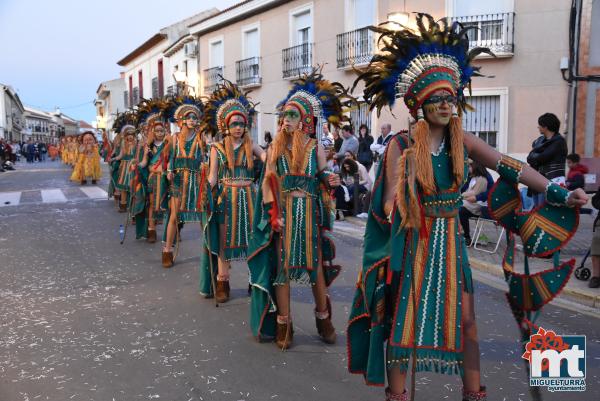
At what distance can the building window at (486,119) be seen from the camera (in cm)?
1529

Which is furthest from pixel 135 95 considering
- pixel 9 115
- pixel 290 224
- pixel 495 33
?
pixel 9 115

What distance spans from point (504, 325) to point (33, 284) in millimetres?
5069

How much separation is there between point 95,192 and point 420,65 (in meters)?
16.5

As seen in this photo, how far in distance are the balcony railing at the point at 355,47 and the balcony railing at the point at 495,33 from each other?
273 centimetres

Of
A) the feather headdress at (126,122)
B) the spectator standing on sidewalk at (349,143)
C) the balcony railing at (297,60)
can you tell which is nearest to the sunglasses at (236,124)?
the spectator standing on sidewalk at (349,143)

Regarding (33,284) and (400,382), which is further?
(33,284)

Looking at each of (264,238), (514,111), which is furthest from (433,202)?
(514,111)

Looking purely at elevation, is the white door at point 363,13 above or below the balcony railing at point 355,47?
above

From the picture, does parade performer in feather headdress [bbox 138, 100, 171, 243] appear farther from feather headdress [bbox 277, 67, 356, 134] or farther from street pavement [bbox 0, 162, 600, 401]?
feather headdress [bbox 277, 67, 356, 134]

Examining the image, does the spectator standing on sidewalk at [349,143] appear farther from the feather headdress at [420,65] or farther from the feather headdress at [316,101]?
the feather headdress at [420,65]

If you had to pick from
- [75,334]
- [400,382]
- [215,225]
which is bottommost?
[75,334]

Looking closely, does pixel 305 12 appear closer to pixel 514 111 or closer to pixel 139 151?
pixel 514 111

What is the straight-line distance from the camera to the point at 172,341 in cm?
491

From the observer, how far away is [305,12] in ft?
66.5
